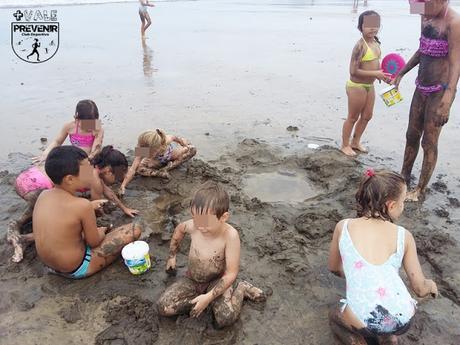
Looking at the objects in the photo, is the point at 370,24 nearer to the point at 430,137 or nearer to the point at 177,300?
the point at 430,137

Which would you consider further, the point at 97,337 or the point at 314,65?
the point at 314,65

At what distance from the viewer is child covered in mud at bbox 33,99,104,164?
4246 mm

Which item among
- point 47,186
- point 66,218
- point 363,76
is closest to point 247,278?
point 66,218

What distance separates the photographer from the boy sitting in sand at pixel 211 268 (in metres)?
2.51

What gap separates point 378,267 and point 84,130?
3.46 meters

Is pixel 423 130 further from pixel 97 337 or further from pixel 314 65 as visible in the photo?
pixel 314 65

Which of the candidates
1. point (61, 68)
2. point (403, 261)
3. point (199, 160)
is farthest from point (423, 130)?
point (61, 68)

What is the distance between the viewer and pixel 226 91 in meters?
8.00

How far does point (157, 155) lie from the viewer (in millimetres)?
4816

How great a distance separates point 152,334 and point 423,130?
3.48 m

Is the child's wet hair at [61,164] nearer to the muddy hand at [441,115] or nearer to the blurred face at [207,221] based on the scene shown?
the blurred face at [207,221]

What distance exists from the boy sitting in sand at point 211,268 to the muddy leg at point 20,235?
142 centimetres

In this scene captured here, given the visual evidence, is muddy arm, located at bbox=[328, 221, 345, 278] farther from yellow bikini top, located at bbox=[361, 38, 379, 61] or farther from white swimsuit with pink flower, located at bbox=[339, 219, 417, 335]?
yellow bikini top, located at bbox=[361, 38, 379, 61]

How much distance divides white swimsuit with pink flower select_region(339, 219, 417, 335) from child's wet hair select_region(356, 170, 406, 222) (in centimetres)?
17
